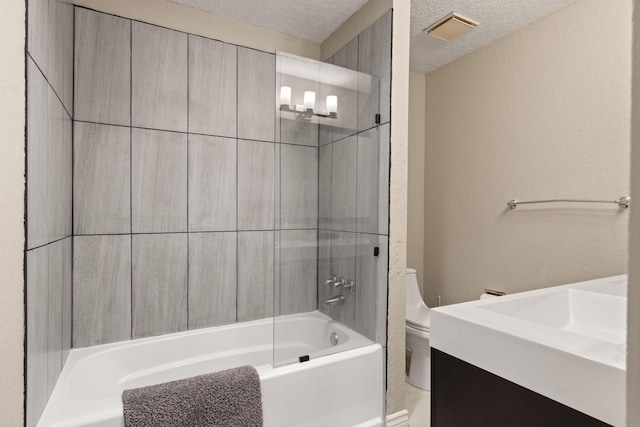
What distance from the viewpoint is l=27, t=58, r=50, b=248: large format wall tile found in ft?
3.39

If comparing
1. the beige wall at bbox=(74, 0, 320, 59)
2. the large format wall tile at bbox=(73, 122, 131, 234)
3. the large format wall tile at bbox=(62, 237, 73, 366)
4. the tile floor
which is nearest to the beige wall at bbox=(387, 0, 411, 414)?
the tile floor

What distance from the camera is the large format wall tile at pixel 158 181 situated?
194 centimetres

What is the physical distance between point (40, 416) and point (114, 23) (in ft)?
6.15

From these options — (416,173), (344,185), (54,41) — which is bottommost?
(344,185)

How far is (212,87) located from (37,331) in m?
1.56

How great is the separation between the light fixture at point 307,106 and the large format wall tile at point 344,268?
0.65 m

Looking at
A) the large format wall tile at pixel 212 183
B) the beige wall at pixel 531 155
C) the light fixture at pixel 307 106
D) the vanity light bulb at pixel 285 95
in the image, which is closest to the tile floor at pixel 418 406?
the beige wall at pixel 531 155

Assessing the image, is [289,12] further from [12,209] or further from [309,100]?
[12,209]

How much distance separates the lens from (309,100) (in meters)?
1.76

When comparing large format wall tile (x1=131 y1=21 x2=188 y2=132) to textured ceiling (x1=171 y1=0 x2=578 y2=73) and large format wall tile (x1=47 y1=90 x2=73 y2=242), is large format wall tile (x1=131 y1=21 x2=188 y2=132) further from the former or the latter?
large format wall tile (x1=47 y1=90 x2=73 y2=242)

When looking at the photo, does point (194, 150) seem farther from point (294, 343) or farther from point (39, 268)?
point (294, 343)

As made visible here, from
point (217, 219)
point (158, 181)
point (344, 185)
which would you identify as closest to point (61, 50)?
point (158, 181)

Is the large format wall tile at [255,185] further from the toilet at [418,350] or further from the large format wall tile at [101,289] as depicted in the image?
the toilet at [418,350]

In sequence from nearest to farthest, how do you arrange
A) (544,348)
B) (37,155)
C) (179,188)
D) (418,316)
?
(544,348) → (37,155) → (179,188) → (418,316)
